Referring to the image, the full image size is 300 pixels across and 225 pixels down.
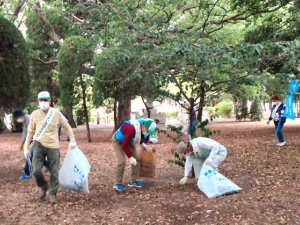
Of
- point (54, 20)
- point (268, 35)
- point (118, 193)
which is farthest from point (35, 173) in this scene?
point (54, 20)

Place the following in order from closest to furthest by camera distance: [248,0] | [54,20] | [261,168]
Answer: [261,168] < [248,0] < [54,20]

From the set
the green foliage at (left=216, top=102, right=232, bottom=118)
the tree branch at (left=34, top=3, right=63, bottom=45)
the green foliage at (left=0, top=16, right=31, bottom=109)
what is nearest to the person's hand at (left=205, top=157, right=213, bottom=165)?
the green foliage at (left=0, top=16, right=31, bottom=109)

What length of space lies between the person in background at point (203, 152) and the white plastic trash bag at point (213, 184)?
0.12 meters

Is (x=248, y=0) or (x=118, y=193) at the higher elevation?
(x=248, y=0)

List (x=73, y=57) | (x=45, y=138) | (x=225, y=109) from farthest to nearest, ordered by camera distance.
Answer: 1. (x=225, y=109)
2. (x=73, y=57)
3. (x=45, y=138)

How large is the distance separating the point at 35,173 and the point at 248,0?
6.38m

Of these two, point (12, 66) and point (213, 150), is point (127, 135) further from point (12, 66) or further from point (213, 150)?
point (12, 66)

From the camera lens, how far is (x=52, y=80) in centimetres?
1720

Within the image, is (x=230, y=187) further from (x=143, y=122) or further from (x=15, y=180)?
(x=15, y=180)

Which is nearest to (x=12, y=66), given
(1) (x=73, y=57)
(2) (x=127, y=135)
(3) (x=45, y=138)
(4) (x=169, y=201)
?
(3) (x=45, y=138)

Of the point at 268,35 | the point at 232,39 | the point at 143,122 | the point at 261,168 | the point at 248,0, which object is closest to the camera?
the point at 143,122

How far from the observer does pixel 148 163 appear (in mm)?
4953

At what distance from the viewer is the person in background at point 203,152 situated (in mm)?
4102

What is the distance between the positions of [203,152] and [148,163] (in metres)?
1.04
